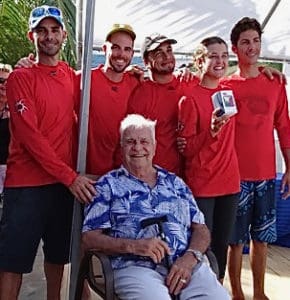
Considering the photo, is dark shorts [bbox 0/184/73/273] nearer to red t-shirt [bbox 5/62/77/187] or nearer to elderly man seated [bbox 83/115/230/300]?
red t-shirt [bbox 5/62/77/187]

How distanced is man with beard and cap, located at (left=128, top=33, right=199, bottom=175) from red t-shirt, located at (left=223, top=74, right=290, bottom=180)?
1.44ft

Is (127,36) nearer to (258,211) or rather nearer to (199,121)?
(199,121)

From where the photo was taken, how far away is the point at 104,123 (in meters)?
3.33

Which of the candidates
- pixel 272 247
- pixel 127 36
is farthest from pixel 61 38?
pixel 272 247

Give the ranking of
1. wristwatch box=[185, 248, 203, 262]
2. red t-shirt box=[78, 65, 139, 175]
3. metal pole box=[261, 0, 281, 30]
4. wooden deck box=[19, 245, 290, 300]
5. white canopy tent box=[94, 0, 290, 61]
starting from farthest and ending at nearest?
metal pole box=[261, 0, 281, 30] → white canopy tent box=[94, 0, 290, 61] → wooden deck box=[19, 245, 290, 300] → red t-shirt box=[78, 65, 139, 175] → wristwatch box=[185, 248, 203, 262]

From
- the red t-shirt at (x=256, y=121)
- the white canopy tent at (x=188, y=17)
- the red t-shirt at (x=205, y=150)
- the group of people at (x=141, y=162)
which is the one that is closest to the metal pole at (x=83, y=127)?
the group of people at (x=141, y=162)

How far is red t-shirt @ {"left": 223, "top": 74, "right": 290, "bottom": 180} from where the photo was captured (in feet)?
12.2

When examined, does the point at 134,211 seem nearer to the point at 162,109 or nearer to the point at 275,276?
the point at 162,109

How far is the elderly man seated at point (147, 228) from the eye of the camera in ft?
9.40

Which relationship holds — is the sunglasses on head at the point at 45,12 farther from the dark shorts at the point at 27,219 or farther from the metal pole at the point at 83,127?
the dark shorts at the point at 27,219

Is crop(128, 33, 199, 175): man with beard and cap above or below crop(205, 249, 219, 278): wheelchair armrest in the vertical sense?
Result: above

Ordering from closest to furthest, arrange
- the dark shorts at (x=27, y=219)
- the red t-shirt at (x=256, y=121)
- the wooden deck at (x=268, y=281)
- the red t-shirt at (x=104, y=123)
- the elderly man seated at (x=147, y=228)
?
the elderly man seated at (x=147, y=228), the dark shorts at (x=27, y=219), the red t-shirt at (x=104, y=123), the red t-shirt at (x=256, y=121), the wooden deck at (x=268, y=281)

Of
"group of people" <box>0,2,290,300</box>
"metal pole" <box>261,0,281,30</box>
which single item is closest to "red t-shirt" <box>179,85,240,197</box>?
"group of people" <box>0,2,290,300</box>

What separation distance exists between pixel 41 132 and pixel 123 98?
50cm
